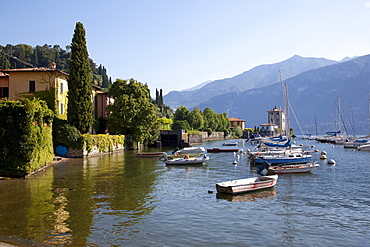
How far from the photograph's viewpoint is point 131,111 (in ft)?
243

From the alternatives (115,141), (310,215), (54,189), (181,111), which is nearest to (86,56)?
(115,141)

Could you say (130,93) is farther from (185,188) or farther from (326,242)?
(326,242)

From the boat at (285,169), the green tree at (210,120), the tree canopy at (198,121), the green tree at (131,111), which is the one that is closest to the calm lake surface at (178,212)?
the boat at (285,169)

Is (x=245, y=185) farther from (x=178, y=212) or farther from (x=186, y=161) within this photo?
(x=186, y=161)

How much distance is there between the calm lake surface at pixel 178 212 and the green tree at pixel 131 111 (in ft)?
135

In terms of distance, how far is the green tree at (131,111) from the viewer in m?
74.1

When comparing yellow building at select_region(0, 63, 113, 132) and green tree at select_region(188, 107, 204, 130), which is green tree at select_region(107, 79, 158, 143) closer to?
yellow building at select_region(0, 63, 113, 132)

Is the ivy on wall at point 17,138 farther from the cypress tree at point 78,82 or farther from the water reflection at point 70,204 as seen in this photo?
the cypress tree at point 78,82

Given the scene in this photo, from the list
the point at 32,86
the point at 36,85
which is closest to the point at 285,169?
the point at 36,85

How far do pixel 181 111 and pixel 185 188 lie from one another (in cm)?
11011

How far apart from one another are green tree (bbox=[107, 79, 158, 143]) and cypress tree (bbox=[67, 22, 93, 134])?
1838 centimetres

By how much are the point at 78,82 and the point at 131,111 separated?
67.3ft

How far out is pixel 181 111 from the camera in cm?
13850

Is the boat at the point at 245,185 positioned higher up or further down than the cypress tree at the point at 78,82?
further down
